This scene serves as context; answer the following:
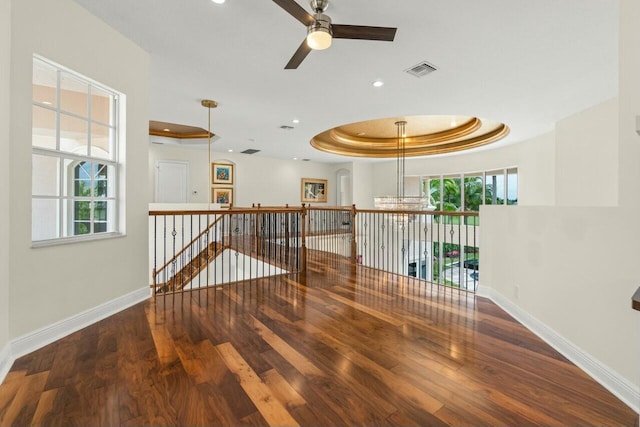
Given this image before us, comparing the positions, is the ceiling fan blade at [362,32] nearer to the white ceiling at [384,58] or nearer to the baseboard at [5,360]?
the white ceiling at [384,58]

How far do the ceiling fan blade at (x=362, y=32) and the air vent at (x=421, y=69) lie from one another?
1359 mm

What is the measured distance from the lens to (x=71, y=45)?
2.52 m

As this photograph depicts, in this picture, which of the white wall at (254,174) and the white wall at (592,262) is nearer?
the white wall at (592,262)

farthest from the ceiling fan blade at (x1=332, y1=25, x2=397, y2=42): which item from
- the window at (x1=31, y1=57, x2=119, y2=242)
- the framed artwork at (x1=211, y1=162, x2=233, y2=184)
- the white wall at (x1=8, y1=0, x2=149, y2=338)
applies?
the framed artwork at (x1=211, y1=162, x2=233, y2=184)

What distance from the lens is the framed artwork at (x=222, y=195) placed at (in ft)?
29.4

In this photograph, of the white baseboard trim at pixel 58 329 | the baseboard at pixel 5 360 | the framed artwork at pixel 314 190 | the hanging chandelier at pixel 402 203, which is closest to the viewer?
the baseboard at pixel 5 360

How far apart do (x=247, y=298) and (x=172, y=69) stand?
9.96 ft

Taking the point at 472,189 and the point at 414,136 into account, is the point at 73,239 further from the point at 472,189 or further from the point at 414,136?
the point at 472,189

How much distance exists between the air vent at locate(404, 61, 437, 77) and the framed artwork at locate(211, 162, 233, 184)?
6963 mm

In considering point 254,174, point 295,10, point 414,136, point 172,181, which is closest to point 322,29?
point 295,10

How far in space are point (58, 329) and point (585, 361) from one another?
4133 mm

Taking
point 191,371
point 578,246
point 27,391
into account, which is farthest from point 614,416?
point 27,391

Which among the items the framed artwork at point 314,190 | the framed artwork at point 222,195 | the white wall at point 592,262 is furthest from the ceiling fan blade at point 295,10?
the framed artwork at point 314,190

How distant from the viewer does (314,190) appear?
36.9ft
